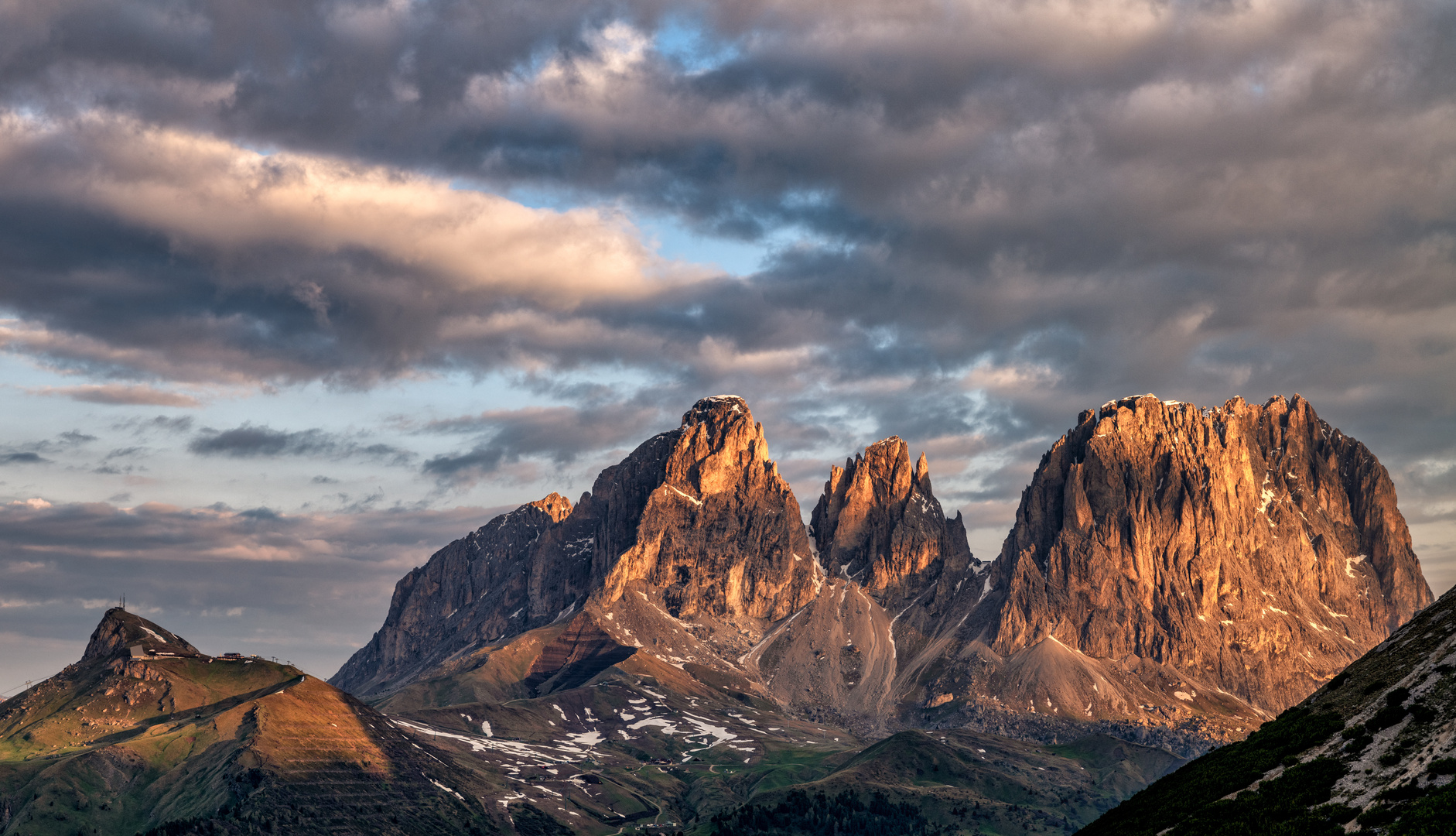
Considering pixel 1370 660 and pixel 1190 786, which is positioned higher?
pixel 1370 660

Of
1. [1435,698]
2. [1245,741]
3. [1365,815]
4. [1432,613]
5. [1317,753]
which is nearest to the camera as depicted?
[1365,815]

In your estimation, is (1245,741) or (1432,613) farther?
(1245,741)

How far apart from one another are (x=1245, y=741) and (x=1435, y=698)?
47.2 meters

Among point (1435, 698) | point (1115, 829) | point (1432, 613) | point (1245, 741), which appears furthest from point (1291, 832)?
point (1245, 741)

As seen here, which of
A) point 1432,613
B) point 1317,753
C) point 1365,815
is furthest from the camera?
point 1432,613

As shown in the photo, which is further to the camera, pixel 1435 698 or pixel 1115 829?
pixel 1115 829

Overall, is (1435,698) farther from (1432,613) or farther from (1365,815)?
(1432,613)

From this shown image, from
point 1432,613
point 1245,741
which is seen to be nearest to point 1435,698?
point 1432,613

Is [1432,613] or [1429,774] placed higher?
[1432,613]

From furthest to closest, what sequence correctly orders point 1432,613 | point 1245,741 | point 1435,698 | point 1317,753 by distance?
1. point 1245,741
2. point 1432,613
3. point 1317,753
4. point 1435,698

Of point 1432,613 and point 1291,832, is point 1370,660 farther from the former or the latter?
point 1291,832

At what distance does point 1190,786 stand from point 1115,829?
860 centimetres

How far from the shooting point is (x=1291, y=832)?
306ft

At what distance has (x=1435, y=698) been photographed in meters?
99.6
